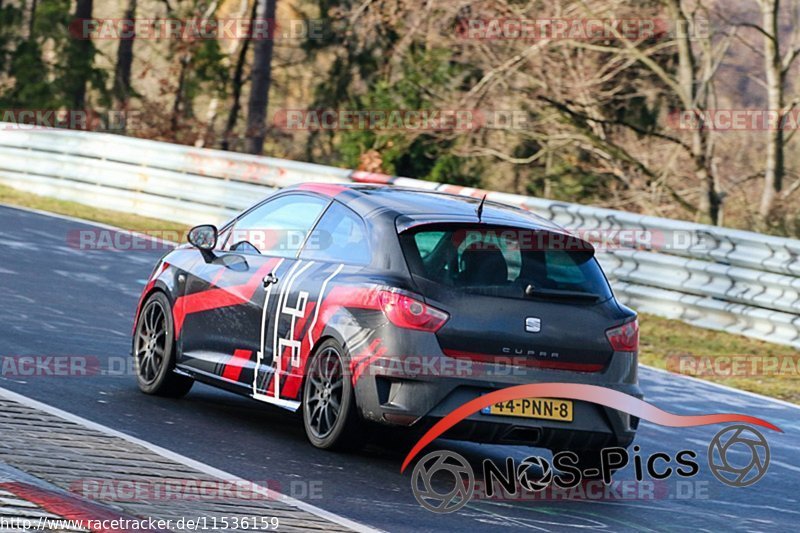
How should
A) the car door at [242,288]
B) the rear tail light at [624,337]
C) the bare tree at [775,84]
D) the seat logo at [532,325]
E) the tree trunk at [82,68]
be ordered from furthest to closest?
the tree trunk at [82,68]
the bare tree at [775,84]
the car door at [242,288]
the rear tail light at [624,337]
the seat logo at [532,325]

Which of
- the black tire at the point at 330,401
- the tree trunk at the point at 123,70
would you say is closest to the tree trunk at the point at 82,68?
the tree trunk at the point at 123,70

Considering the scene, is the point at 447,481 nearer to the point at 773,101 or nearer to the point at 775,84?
the point at 773,101

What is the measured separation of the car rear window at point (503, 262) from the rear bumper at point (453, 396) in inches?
17.6

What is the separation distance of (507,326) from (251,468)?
155cm

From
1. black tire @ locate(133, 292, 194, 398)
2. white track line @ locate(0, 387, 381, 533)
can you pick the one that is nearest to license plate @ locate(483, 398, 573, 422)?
white track line @ locate(0, 387, 381, 533)

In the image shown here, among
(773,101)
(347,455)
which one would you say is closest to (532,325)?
(347,455)

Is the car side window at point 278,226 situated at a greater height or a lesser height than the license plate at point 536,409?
→ greater

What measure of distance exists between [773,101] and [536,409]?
47.7 feet

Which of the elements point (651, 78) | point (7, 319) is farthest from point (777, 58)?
point (7, 319)

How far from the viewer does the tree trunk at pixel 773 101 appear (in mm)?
21203

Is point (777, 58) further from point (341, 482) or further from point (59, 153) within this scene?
point (341, 482)

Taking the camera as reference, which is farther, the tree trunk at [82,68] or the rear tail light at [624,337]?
the tree trunk at [82,68]

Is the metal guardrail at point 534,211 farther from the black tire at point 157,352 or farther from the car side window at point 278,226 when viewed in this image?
the black tire at point 157,352

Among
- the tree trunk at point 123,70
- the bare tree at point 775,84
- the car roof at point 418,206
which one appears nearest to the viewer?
the car roof at point 418,206
